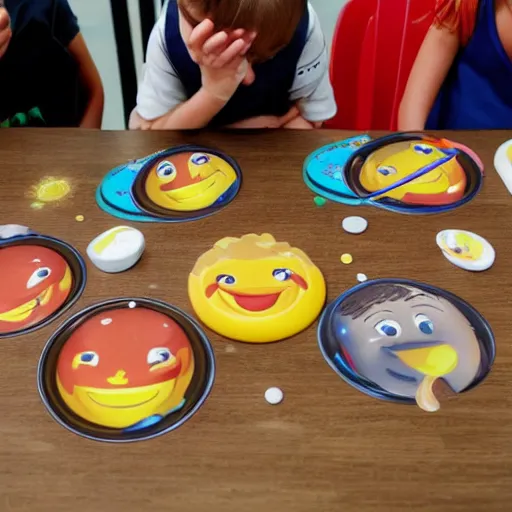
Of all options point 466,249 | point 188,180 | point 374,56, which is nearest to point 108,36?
point 374,56

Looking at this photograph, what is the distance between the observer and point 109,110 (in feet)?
5.88

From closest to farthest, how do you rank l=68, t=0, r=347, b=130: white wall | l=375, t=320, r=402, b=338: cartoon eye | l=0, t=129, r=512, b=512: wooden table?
l=0, t=129, r=512, b=512: wooden table
l=375, t=320, r=402, b=338: cartoon eye
l=68, t=0, r=347, b=130: white wall

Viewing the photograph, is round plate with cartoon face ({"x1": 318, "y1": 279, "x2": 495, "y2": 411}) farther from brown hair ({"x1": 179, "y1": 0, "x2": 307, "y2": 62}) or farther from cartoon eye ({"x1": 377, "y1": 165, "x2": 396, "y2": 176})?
brown hair ({"x1": 179, "y1": 0, "x2": 307, "y2": 62})

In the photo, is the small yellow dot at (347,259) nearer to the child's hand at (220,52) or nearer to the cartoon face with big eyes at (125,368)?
the cartoon face with big eyes at (125,368)

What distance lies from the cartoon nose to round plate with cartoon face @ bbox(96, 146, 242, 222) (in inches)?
8.2

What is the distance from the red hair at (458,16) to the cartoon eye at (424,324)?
586 mm

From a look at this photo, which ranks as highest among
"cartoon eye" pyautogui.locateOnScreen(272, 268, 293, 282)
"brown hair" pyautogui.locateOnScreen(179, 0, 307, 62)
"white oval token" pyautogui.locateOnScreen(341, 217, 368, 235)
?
"brown hair" pyautogui.locateOnScreen(179, 0, 307, 62)

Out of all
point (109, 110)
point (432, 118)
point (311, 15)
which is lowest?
point (109, 110)

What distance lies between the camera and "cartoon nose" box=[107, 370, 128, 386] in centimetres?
49

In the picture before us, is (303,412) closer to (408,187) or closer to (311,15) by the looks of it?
(408,187)

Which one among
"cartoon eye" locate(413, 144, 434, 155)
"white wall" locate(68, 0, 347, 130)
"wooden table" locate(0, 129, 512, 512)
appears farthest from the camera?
"white wall" locate(68, 0, 347, 130)

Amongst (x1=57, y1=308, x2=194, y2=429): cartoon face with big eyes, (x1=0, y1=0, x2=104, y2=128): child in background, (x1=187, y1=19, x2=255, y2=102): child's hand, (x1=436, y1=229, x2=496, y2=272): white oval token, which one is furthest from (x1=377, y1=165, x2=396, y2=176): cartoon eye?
(x1=0, y1=0, x2=104, y2=128): child in background

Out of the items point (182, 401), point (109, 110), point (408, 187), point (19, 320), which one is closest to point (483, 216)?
point (408, 187)

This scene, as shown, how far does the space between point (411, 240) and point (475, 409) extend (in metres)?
0.21
